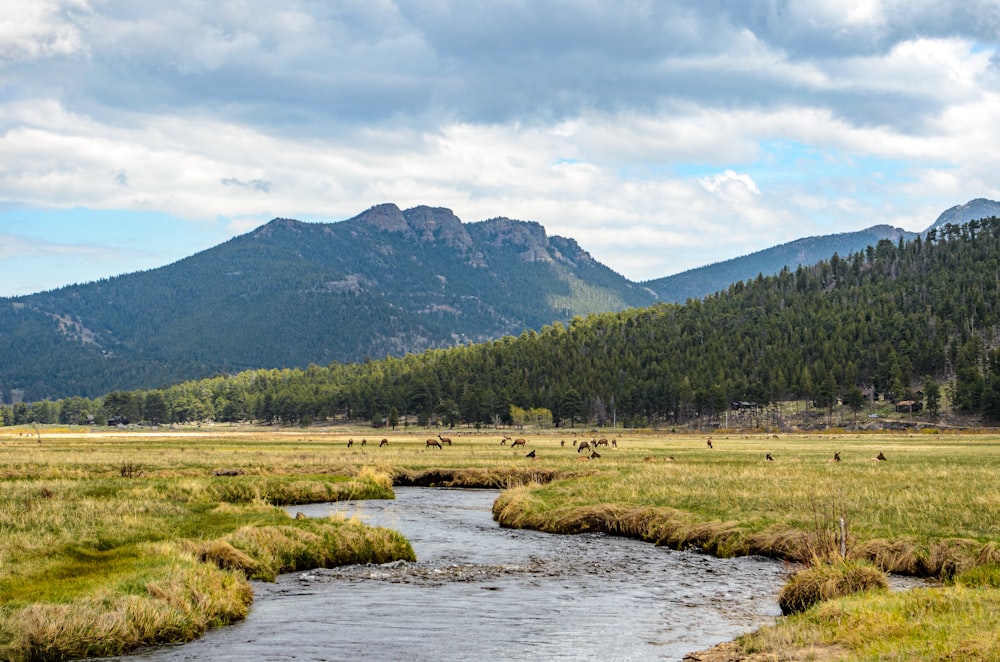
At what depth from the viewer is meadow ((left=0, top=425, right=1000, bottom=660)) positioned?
18.5 m

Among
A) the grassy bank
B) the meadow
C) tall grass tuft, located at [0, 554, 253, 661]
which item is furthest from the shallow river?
the meadow

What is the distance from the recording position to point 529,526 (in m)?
41.1

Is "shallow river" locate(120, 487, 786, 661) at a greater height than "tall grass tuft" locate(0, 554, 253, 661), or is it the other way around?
"tall grass tuft" locate(0, 554, 253, 661)

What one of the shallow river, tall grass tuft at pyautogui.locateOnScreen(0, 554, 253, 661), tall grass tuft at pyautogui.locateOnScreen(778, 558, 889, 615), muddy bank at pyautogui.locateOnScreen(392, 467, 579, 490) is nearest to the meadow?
tall grass tuft at pyautogui.locateOnScreen(0, 554, 253, 661)

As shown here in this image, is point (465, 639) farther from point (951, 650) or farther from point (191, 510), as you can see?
point (191, 510)

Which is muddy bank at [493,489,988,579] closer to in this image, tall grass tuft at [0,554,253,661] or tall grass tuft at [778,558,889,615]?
tall grass tuft at [778,558,889,615]

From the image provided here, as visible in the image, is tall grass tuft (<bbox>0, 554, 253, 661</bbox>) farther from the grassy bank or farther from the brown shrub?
the brown shrub

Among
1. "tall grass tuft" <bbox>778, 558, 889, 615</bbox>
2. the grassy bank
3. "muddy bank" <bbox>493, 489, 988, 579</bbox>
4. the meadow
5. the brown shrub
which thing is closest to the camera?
the meadow

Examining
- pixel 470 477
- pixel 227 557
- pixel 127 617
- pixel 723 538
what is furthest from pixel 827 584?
pixel 470 477

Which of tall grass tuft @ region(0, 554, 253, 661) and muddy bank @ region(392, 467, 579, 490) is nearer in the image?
tall grass tuft @ region(0, 554, 253, 661)

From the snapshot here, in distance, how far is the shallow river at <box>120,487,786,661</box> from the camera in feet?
65.3

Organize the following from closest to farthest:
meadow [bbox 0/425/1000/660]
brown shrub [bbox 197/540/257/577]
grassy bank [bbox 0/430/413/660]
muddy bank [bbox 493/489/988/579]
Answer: meadow [bbox 0/425/1000/660] < grassy bank [bbox 0/430/413/660] < muddy bank [bbox 493/489/988/579] < brown shrub [bbox 197/540/257/577]

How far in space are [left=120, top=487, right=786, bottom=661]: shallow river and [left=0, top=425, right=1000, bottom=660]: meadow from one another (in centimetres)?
133

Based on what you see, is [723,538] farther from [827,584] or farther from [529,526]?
[827,584]
